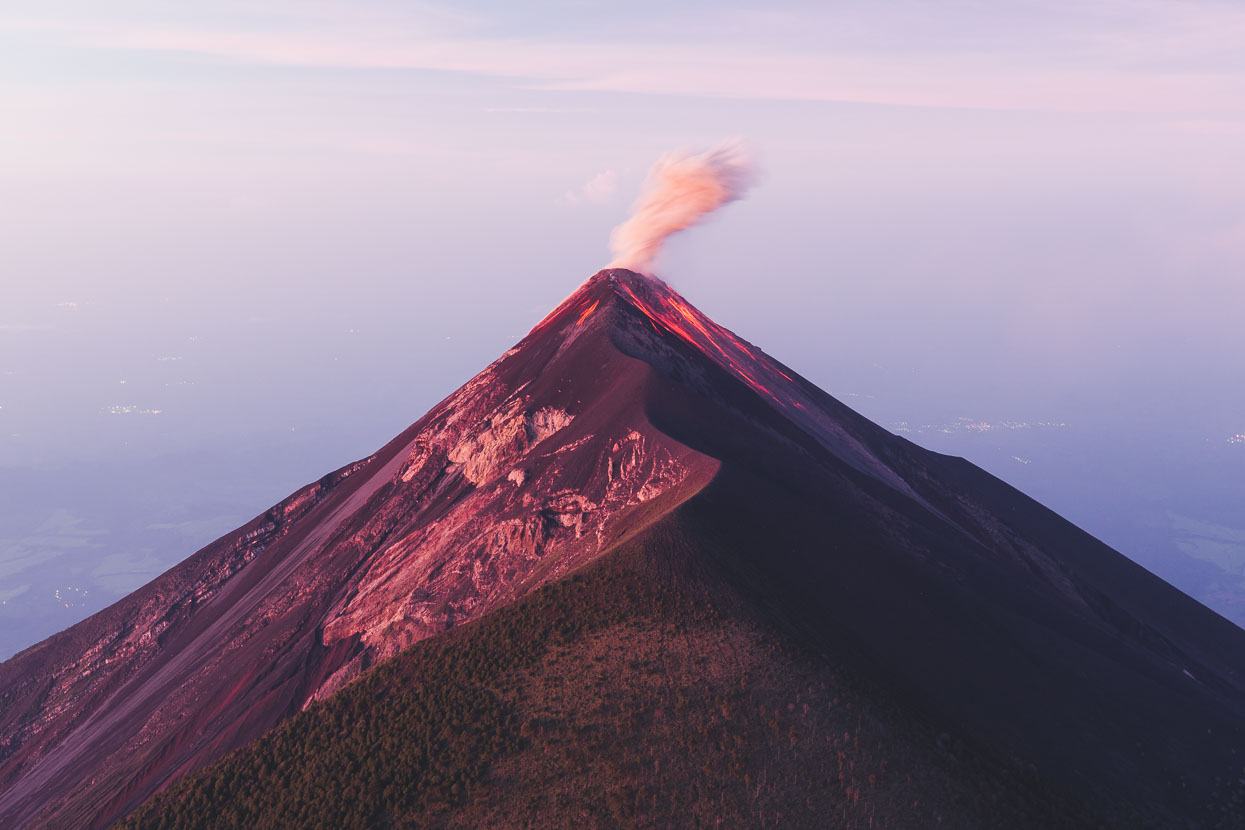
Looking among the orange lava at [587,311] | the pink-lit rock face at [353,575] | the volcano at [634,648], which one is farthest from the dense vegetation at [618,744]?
the orange lava at [587,311]

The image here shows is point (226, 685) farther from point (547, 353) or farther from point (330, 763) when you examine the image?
point (547, 353)

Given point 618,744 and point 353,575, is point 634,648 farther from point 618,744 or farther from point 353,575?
point 353,575

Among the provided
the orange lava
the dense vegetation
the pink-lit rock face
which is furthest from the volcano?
the orange lava

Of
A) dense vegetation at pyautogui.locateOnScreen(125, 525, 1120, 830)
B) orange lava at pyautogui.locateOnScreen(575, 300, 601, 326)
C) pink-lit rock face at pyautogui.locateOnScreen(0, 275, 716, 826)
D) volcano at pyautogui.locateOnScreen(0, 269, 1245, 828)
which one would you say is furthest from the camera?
orange lava at pyautogui.locateOnScreen(575, 300, 601, 326)

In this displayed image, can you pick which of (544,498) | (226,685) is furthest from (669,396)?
(226,685)

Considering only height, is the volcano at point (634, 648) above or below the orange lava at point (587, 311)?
below

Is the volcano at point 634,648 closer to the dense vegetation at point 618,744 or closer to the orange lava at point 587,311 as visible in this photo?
the dense vegetation at point 618,744

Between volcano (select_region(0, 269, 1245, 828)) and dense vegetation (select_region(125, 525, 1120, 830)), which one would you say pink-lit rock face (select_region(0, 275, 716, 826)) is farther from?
dense vegetation (select_region(125, 525, 1120, 830))
